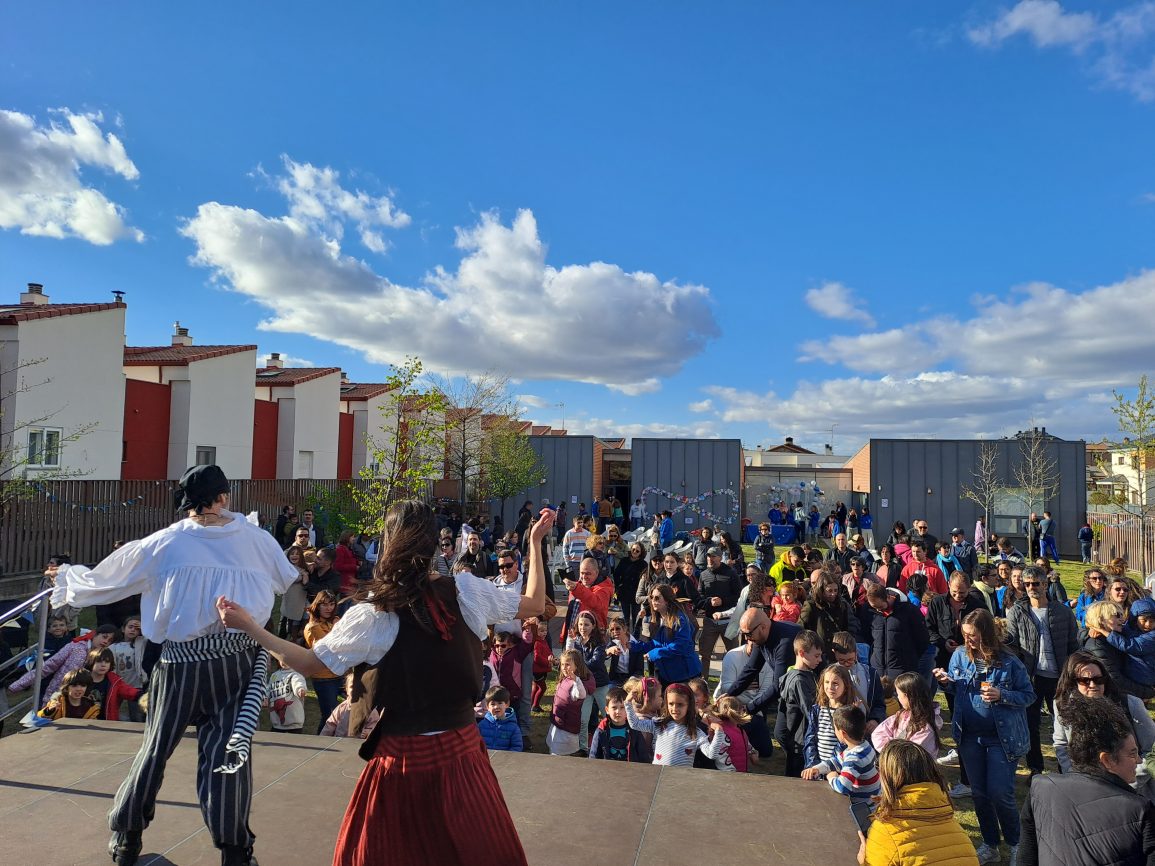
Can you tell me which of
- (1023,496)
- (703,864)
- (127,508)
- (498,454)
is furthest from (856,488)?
(703,864)

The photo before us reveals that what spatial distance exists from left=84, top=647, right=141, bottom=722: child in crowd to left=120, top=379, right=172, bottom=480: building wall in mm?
14869

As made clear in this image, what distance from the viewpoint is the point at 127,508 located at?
587 inches

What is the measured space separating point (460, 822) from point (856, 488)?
101 feet

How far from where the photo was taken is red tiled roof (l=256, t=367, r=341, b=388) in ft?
82.1

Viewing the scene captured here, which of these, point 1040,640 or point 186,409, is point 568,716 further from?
point 186,409

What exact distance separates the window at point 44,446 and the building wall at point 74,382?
13 centimetres

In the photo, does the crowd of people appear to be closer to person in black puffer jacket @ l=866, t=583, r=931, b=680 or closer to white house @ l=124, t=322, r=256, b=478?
person in black puffer jacket @ l=866, t=583, r=931, b=680

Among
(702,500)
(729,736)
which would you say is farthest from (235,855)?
(702,500)

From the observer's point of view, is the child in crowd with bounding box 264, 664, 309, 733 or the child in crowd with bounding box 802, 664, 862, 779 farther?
the child in crowd with bounding box 264, 664, 309, 733

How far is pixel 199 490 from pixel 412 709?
1.39 meters

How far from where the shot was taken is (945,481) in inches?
1040

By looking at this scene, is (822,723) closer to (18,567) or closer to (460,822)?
(460,822)

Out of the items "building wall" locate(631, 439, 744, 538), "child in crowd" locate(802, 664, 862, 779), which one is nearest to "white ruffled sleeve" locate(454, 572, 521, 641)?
"child in crowd" locate(802, 664, 862, 779)

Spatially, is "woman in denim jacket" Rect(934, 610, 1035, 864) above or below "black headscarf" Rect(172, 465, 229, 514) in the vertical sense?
below
